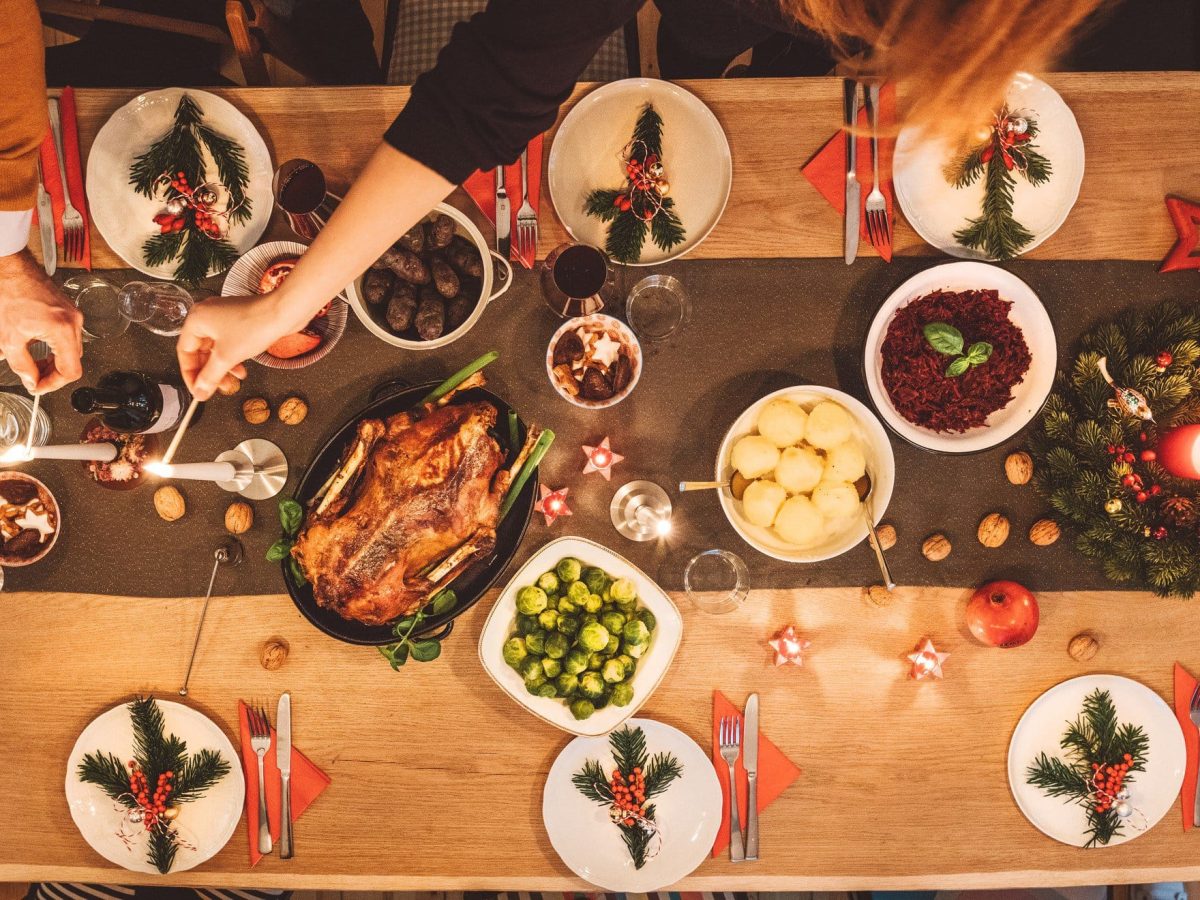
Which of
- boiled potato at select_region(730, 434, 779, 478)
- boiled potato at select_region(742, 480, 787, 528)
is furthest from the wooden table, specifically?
boiled potato at select_region(730, 434, 779, 478)

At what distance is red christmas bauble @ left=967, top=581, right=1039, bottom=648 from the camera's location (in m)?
1.80

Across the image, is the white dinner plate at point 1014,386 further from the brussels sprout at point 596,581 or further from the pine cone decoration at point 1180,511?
the brussels sprout at point 596,581

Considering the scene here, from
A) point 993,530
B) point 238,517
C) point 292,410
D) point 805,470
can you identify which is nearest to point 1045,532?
point 993,530

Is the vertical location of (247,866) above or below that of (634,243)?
below

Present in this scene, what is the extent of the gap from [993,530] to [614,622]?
38.2 inches

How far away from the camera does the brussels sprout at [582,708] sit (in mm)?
1801

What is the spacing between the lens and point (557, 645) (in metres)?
1.81

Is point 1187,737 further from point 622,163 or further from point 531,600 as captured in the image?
point 622,163

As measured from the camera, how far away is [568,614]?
185 cm

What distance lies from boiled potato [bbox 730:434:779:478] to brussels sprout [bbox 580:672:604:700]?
1.97ft

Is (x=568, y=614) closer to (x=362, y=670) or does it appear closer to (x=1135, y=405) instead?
(x=362, y=670)

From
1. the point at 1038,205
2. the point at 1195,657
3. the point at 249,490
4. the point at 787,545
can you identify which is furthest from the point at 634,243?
the point at 1195,657

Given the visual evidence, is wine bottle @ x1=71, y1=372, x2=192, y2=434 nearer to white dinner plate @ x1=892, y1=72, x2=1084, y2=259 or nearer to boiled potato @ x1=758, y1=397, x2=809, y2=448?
boiled potato @ x1=758, y1=397, x2=809, y2=448

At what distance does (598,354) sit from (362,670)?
983 millimetres
